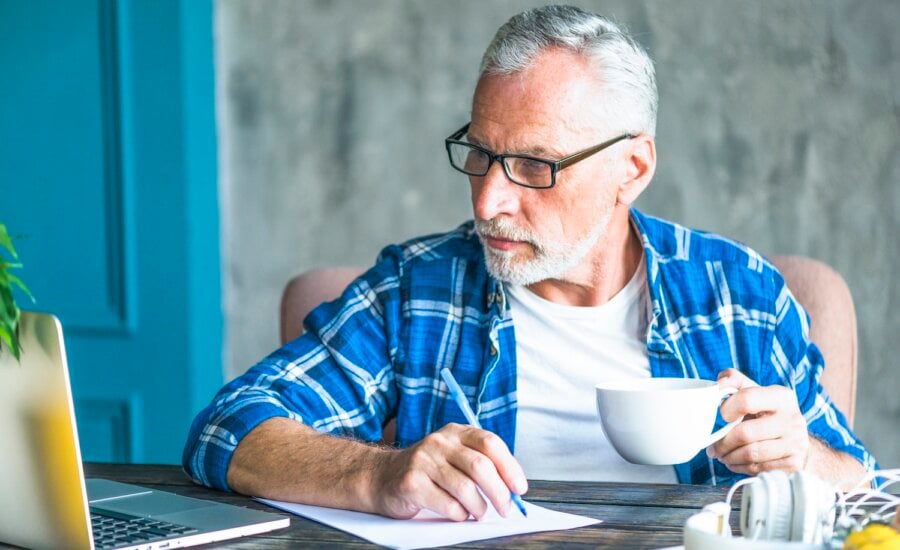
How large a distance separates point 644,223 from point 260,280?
1282 millimetres

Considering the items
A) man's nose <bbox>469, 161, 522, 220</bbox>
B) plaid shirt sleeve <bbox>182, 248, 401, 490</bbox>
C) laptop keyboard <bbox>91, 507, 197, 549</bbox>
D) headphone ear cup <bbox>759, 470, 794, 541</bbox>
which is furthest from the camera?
man's nose <bbox>469, 161, 522, 220</bbox>

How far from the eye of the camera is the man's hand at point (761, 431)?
124 centimetres

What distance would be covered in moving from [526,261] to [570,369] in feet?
0.60

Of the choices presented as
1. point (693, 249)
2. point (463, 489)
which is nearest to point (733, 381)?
point (463, 489)

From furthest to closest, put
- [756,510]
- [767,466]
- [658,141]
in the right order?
1. [658,141]
2. [767,466]
3. [756,510]

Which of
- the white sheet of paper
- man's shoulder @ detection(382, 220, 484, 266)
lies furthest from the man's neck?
the white sheet of paper

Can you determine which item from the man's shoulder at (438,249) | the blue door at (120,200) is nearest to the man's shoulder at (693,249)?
the man's shoulder at (438,249)

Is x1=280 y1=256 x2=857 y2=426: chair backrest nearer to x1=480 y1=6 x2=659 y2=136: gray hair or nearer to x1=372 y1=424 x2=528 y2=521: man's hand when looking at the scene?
x1=480 y1=6 x2=659 y2=136: gray hair

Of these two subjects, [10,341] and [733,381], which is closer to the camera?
[10,341]

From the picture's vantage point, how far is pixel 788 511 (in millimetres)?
862

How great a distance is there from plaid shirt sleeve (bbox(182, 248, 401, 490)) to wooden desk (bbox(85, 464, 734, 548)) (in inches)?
3.1

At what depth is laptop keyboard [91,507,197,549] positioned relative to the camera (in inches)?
39.6

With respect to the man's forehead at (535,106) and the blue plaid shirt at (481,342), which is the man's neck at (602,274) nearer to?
the blue plaid shirt at (481,342)

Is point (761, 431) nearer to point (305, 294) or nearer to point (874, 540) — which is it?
point (874, 540)
